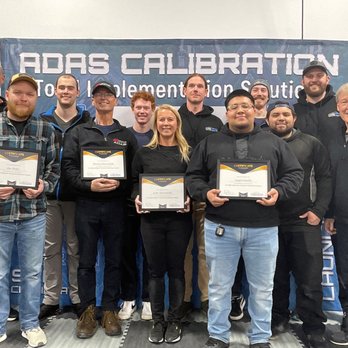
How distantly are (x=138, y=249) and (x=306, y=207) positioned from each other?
68.1 inches

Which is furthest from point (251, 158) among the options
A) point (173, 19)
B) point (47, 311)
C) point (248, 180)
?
point (47, 311)

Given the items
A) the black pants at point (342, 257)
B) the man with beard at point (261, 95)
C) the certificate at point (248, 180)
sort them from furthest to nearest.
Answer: the man with beard at point (261, 95), the black pants at point (342, 257), the certificate at point (248, 180)

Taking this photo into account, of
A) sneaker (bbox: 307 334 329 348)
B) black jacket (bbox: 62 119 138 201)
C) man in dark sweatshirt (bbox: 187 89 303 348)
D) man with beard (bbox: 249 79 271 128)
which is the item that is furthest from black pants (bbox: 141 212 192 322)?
man with beard (bbox: 249 79 271 128)

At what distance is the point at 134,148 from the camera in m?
3.13

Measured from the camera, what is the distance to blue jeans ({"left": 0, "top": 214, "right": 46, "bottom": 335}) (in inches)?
105

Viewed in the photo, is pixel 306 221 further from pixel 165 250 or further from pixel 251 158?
pixel 165 250

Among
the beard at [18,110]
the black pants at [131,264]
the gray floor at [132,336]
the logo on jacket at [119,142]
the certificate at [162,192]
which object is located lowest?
the gray floor at [132,336]

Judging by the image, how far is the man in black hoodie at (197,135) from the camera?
3.32 meters

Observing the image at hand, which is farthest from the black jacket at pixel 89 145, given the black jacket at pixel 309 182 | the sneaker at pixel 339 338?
the sneaker at pixel 339 338

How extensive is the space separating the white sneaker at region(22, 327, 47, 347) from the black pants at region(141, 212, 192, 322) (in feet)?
3.01

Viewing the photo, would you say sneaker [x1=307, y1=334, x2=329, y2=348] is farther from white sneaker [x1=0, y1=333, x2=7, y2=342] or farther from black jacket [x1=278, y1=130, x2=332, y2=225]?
white sneaker [x1=0, y1=333, x2=7, y2=342]

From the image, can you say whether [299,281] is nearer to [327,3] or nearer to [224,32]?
[224,32]

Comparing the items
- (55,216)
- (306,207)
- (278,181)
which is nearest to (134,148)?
(55,216)

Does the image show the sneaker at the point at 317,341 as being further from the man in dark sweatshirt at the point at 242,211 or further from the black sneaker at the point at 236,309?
the black sneaker at the point at 236,309
